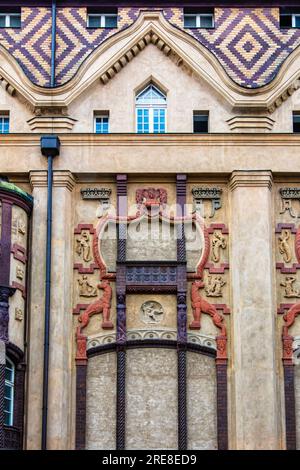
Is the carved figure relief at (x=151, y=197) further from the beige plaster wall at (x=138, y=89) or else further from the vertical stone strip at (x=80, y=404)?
the vertical stone strip at (x=80, y=404)

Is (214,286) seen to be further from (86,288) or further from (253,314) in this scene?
(86,288)

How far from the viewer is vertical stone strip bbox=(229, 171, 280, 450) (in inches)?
1331

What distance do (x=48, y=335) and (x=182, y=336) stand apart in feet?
11.6

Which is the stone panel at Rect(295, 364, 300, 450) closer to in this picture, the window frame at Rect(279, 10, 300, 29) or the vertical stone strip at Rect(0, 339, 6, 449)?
the vertical stone strip at Rect(0, 339, 6, 449)

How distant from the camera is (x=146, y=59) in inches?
1489

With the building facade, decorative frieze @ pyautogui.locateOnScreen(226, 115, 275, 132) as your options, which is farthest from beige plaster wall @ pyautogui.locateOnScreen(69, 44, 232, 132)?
decorative frieze @ pyautogui.locateOnScreen(226, 115, 275, 132)

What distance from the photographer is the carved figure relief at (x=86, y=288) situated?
35.5 metres

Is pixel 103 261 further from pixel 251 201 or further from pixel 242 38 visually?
pixel 242 38

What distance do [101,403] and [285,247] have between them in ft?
21.6

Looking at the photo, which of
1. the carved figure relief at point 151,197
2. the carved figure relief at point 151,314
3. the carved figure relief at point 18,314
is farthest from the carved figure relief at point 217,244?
the carved figure relief at point 18,314

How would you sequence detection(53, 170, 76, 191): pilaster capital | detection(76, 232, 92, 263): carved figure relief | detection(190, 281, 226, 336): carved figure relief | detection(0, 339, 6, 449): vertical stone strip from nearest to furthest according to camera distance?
detection(0, 339, 6, 449): vertical stone strip → detection(190, 281, 226, 336): carved figure relief → detection(76, 232, 92, 263): carved figure relief → detection(53, 170, 76, 191): pilaster capital

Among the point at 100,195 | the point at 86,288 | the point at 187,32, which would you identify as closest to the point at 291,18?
the point at 187,32

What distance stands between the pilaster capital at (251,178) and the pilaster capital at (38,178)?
5173 millimetres

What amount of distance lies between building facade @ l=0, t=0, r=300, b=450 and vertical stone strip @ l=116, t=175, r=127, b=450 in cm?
4
